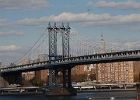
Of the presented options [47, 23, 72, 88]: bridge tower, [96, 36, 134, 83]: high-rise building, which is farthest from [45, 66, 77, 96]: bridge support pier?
[96, 36, 134, 83]: high-rise building

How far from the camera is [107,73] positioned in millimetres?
192500

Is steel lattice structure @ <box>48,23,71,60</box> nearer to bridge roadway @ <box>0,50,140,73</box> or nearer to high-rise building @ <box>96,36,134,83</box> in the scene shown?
bridge roadway @ <box>0,50,140,73</box>

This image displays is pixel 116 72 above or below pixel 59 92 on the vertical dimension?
above

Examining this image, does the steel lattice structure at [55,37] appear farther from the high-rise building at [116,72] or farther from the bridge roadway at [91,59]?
the high-rise building at [116,72]

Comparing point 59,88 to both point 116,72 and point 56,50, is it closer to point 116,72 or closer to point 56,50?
point 56,50

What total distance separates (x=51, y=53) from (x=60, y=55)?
1.73m

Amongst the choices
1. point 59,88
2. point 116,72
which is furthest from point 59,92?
point 116,72

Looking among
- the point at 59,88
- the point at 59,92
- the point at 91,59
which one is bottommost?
the point at 59,92

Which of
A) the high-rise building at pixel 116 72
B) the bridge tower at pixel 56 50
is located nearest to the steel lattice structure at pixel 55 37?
the bridge tower at pixel 56 50

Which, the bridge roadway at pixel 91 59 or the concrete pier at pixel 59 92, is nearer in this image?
the bridge roadway at pixel 91 59

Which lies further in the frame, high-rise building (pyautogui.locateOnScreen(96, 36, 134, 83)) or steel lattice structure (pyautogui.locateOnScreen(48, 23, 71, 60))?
high-rise building (pyautogui.locateOnScreen(96, 36, 134, 83))

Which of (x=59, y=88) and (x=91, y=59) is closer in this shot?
(x=91, y=59)

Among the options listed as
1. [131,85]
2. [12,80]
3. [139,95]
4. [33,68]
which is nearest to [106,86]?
[131,85]

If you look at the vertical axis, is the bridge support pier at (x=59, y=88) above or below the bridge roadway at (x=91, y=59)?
below
